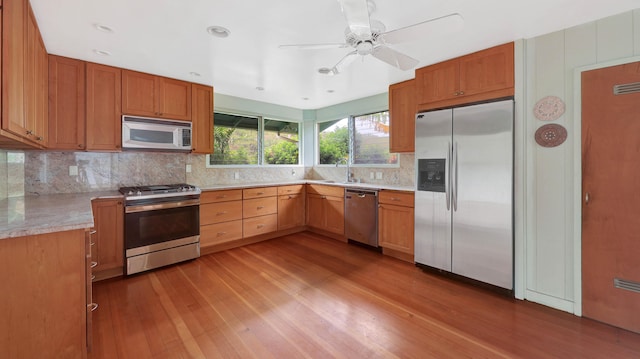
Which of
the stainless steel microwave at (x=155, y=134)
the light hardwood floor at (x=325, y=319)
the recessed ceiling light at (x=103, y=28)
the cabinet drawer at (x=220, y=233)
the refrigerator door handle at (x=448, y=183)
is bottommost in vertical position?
the light hardwood floor at (x=325, y=319)

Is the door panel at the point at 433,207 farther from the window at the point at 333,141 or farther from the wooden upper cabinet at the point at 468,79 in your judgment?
the window at the point at 333,141

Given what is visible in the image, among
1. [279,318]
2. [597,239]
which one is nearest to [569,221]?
[597,239]

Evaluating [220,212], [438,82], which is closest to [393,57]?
[438,82]

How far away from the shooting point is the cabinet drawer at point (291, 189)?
4.54 m

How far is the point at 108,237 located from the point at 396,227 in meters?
3.41

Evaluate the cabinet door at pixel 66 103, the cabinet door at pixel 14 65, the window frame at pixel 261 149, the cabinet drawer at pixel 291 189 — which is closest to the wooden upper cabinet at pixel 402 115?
the cabinet drawer at pixel 291 189

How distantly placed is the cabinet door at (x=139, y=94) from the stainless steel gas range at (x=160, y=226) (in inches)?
38.5

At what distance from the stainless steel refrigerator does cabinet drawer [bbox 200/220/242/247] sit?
255cm

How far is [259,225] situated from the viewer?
13.9ft

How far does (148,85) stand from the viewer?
3.36 metres

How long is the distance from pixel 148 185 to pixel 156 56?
1741mm

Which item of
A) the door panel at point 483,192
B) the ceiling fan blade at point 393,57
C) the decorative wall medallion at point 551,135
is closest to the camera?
the ceiling fan blade at point 393,57

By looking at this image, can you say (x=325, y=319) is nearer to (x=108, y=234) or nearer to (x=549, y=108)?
(x=108, y=234)

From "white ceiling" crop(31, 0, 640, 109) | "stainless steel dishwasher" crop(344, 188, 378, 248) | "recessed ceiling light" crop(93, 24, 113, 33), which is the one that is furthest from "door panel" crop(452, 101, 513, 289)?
"recessed ceiling light" crop(93, 24, 113, 33)
